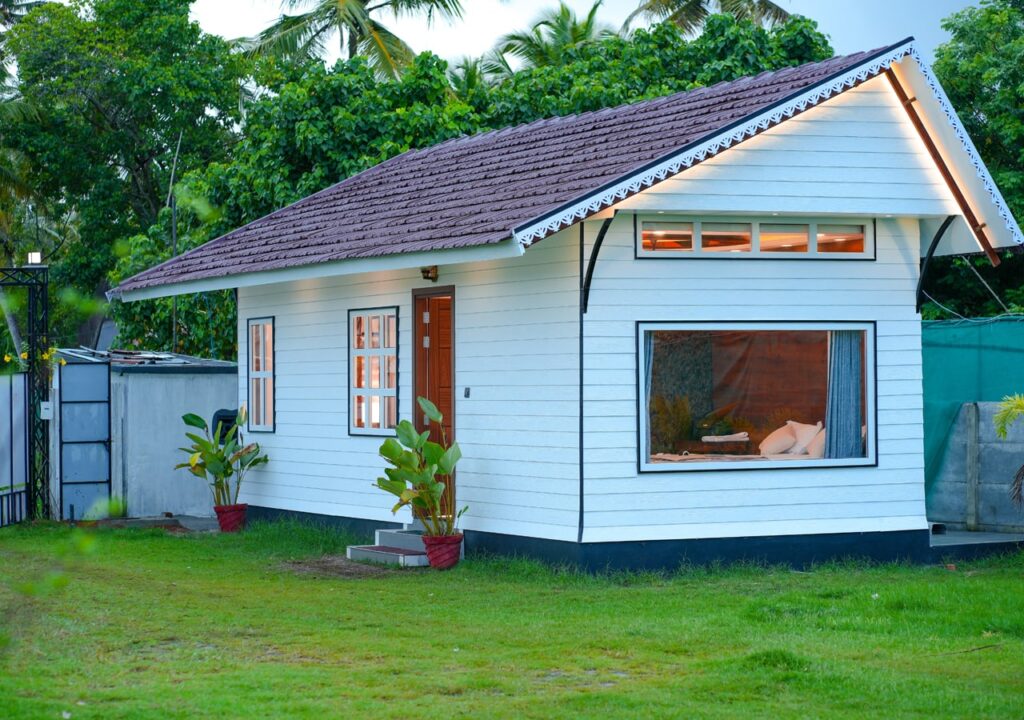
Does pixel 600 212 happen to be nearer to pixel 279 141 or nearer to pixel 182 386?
pixel 182 386

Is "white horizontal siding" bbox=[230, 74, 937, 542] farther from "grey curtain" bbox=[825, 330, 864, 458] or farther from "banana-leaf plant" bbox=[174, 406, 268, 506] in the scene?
"banana-leaf plant" bbox=[174, 406, 268, 506]

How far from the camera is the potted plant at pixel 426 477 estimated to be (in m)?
12.8

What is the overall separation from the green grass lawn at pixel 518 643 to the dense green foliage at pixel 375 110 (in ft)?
Result: 32.2

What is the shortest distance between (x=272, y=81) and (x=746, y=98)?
70.5 feet

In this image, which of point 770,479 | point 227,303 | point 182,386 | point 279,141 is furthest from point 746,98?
point 227,303

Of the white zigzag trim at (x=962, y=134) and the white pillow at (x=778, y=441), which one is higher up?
the white zigzag trim at (x=962, y=134)

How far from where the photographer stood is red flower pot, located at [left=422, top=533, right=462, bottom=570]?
13.0 m

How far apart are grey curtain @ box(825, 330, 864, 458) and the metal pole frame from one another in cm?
891

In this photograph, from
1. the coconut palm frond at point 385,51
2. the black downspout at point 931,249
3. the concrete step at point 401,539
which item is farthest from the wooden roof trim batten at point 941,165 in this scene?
the coconut palm frond at point 385,51

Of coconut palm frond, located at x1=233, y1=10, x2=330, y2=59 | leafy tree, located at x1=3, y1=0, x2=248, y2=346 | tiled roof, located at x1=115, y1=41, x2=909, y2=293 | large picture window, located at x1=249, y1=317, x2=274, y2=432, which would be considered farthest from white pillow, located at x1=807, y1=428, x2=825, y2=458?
coconut palm frond, located at x1=233, y1=10, x2=330, y2=59

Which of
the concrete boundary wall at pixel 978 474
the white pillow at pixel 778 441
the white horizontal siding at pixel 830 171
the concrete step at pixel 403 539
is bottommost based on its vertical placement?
the concrete step at pixel 403 539

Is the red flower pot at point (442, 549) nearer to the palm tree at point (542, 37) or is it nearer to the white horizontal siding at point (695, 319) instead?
the white horizontal siding at point (695, 319)

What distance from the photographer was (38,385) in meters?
17.3

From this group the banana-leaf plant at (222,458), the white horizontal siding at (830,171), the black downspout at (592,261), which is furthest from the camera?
the banana-leaf plant at (222,458)
